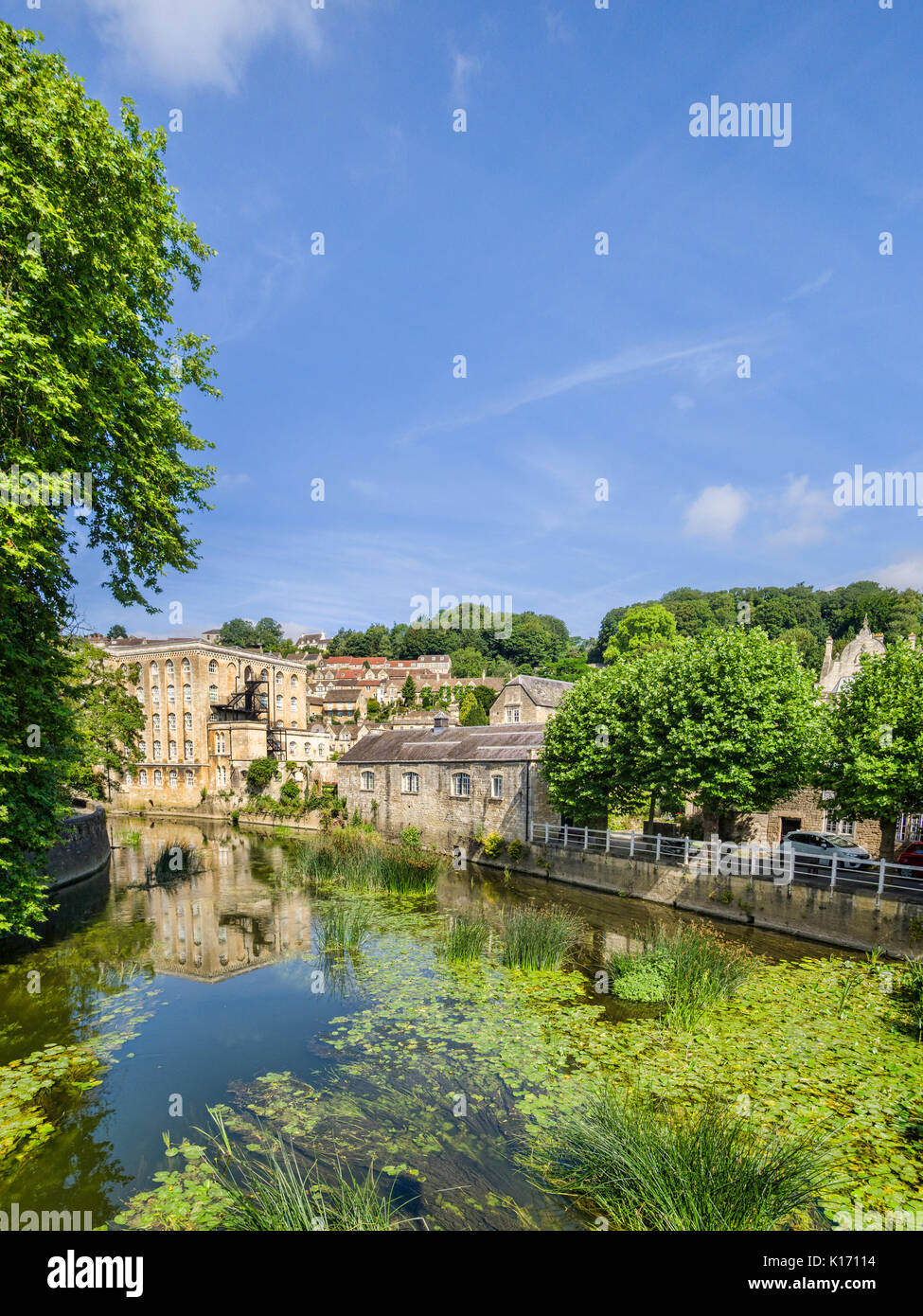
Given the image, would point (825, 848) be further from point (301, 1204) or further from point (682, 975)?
point (301, 1204)

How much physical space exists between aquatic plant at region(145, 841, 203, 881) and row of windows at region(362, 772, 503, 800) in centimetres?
911

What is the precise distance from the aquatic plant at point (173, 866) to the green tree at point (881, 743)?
21.9 meters

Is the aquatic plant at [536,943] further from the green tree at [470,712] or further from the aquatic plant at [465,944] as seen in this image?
the green tree at [470,712]

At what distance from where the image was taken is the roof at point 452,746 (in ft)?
84.4

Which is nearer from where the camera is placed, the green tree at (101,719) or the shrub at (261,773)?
the green tree at (101,719)

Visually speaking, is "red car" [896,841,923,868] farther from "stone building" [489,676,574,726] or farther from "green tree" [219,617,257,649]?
"green tree" [219,617,257,649]

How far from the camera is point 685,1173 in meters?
5.30

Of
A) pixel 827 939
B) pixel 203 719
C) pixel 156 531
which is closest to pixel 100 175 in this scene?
pixel 156 531

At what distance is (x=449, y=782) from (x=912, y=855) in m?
17.2

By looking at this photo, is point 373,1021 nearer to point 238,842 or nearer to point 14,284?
point 14,284

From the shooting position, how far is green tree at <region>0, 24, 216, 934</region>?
8.30 m

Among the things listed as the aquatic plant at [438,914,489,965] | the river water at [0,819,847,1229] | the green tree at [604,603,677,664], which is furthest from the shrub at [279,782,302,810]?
the green tree at [604,603,677,664]

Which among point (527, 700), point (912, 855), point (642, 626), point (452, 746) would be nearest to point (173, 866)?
point (452, 746)

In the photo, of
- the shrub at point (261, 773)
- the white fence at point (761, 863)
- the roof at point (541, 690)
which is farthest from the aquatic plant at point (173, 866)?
the roof at point (541, 690)
